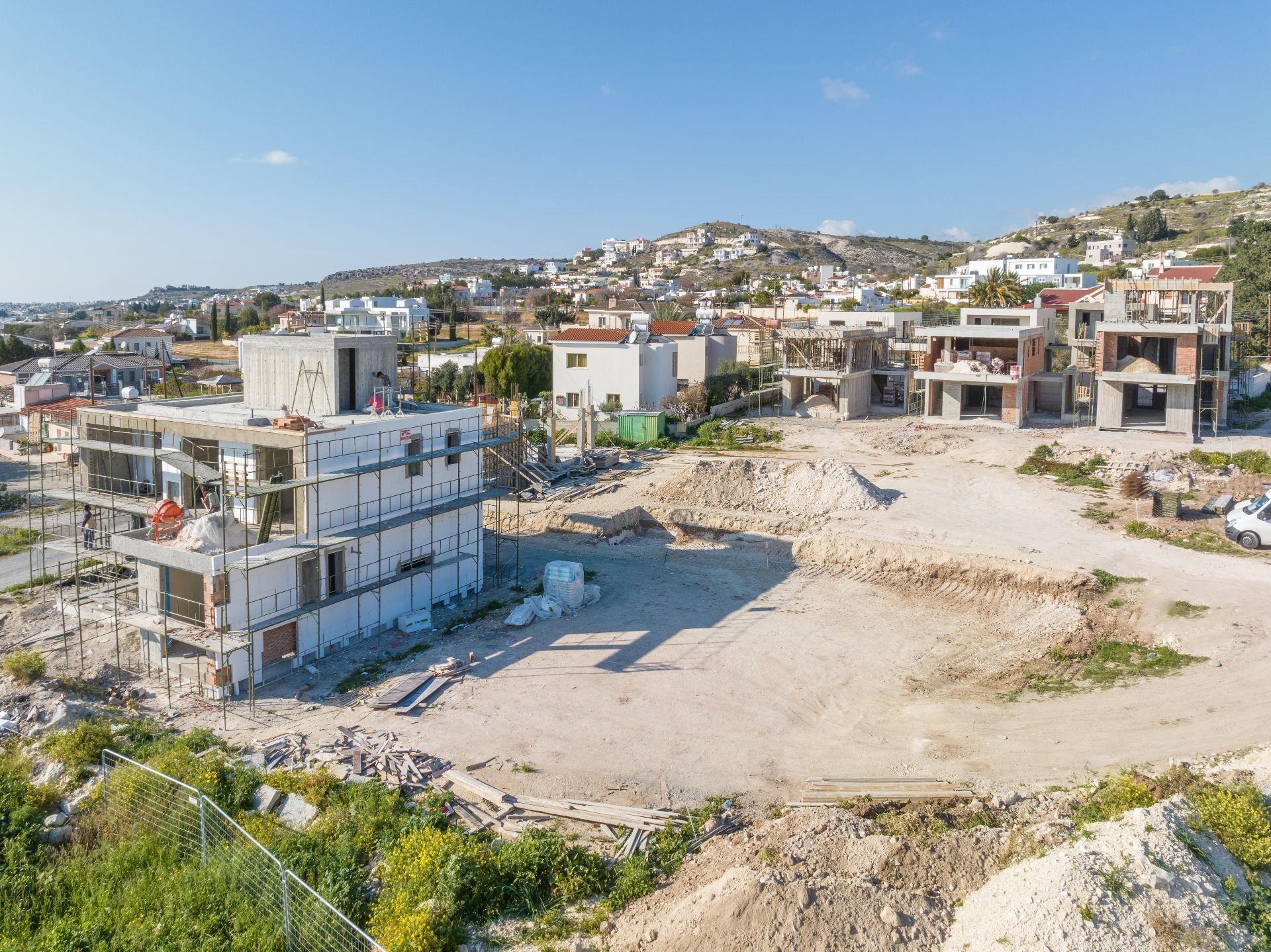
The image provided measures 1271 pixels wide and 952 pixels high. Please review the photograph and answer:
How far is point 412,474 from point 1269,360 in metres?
65.0

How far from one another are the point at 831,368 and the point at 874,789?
4168 centimetres

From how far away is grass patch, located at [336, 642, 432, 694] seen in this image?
20.1m

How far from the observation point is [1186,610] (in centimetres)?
2344

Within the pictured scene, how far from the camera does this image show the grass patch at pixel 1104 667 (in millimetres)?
20234

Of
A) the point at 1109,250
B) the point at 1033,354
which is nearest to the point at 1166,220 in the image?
the point at 1109,250

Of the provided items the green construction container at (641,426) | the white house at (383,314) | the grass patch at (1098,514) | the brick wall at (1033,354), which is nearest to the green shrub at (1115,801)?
the grass patch at (1098,514)

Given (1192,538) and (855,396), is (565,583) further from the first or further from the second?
(855,396)

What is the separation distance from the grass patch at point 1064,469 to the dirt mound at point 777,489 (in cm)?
777

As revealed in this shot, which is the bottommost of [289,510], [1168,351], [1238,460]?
[1238,460]

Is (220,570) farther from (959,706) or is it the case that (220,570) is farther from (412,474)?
(959,706)

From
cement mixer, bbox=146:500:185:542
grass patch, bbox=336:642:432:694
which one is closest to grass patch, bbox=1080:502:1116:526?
grass patch, bbox=336:642:432:694

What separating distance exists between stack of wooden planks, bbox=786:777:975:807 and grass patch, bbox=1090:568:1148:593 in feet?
40.7

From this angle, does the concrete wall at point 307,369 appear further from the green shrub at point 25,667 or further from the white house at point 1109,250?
the white house at point 1109,250

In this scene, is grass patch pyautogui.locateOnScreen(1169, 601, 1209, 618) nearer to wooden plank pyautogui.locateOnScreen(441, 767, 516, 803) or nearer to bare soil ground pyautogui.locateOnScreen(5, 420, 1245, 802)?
bare soil ground pyautogui.locateOnScreen(5, 420, 1245, 802)
